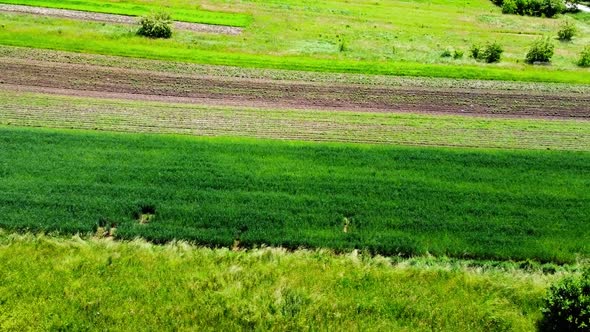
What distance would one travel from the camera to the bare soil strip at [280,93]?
33062 mm

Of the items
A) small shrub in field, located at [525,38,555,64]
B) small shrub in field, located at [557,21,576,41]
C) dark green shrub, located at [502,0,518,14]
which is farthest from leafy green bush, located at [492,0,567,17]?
small shrub in field, located at [525,38,555,64]

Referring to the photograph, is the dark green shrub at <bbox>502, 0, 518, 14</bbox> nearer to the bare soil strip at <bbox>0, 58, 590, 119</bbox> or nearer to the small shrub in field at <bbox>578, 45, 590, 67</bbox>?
the small shrub in field at <bbox>578, 45, 590, 67</bbox>

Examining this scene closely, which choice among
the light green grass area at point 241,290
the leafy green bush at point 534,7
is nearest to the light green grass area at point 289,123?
the light green grass area at point 241,290

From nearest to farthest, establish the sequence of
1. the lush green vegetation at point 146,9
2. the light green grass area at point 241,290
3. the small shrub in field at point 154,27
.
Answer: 1. the light green grass area at point 241,290
2. the small shrub in field at point 154,27
3. the lush green vegetation at point 146,9

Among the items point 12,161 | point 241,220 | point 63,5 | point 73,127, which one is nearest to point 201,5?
point 63,5

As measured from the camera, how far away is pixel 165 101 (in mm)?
32281

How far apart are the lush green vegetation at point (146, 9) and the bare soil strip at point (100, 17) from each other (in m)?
0.64

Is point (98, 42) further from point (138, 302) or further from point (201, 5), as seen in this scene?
point (138, 302)

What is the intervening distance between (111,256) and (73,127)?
11.4 metres

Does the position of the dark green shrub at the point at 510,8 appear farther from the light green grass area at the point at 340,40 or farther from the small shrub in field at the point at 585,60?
the small shrub in field at the point at 585,60

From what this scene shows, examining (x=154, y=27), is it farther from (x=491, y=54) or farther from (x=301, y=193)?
(x=491, y=54)

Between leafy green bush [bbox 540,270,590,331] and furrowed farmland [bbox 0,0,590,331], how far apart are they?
0.09m

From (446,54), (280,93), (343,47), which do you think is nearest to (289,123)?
(280,93)

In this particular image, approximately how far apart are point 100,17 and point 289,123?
2337 centimetres
